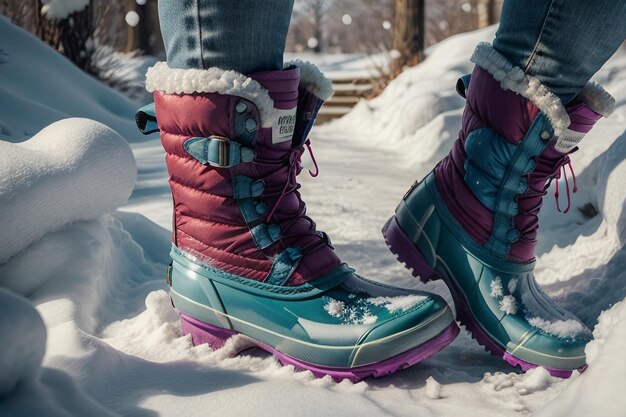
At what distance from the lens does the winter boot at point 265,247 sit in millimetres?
1013

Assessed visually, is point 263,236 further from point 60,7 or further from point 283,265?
point 60,7

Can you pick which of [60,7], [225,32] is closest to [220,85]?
[225,32]

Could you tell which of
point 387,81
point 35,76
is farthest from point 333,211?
point 387,81

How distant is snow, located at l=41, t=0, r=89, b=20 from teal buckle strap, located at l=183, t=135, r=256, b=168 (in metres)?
5.46

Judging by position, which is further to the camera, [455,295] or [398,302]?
[455,295]

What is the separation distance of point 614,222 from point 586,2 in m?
0.65

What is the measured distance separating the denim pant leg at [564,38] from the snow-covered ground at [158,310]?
0.41 meters

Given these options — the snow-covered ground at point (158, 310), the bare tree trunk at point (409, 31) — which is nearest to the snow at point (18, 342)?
the snow-covered ground at point (158, 310)

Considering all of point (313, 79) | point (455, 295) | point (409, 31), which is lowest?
point (409, 31)

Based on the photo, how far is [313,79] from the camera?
113cm

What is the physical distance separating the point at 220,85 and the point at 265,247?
276 mm

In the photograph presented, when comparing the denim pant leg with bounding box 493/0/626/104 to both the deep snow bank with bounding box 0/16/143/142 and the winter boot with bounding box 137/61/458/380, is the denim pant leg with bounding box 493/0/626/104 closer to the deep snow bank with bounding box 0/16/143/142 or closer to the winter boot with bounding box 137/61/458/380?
the winter boot with bounding box 137/61/458/380

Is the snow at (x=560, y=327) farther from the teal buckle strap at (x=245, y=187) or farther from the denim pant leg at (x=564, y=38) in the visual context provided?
the teal buckle strap at (x=245, y=187)

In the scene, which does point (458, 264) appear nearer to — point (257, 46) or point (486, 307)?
point (486, 307)
